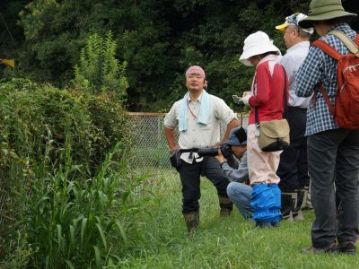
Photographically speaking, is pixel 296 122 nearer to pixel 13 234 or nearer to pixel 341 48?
pixel 341 48

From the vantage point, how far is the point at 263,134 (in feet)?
21.2

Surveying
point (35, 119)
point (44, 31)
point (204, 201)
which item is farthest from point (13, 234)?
point (44, 31)

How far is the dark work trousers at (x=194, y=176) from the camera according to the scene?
7344mm

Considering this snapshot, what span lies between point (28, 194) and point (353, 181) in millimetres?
2551

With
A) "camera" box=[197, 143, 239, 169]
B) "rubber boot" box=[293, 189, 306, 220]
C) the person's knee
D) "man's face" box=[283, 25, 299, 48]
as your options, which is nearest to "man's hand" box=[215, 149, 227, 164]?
"camera" box=[197, 143, 239, 169]

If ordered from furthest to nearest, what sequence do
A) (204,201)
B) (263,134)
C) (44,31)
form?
(44,31) < (204,201) < (263,134)

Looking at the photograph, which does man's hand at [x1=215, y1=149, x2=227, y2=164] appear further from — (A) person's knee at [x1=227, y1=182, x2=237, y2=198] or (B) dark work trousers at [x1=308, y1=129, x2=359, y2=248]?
(B) dark work trousers at [x1=308, y1=129, x2=359, y2=248]

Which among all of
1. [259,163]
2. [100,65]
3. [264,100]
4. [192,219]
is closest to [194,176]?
[192,219]

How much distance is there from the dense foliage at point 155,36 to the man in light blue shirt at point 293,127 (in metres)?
17.6

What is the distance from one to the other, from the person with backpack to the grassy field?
0.74 ft

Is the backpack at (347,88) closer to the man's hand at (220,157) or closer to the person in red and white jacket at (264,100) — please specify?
the person in red and white jacket at (264,100)

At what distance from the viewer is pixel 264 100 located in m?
6.47

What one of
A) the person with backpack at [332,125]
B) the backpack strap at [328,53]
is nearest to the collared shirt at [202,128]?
the person with backpack at [332,125]

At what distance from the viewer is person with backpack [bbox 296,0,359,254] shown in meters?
5.12
